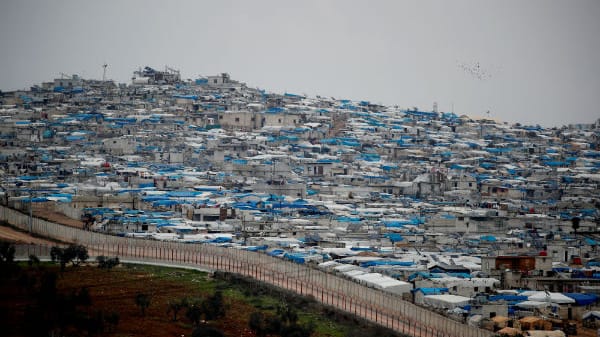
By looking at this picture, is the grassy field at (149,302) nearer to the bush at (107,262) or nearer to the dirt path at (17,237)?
the bush at (107,262)

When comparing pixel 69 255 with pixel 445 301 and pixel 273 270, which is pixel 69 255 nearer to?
pixel 273 270

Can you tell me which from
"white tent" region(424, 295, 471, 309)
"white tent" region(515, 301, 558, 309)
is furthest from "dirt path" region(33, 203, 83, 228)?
"white tent" region(515, 301, 558, 309)

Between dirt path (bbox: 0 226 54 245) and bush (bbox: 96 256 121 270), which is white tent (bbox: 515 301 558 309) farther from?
dirt path (bbox: 0 226 54 245)

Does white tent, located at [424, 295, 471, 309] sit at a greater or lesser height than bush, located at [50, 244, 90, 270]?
lesser

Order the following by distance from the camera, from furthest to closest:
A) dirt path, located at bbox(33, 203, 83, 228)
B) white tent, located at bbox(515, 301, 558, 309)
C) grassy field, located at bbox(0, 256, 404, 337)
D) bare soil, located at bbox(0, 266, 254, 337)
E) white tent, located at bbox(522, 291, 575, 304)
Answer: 1. dirt path, located at bbox(33, 203, 83, 228)
2. white tent, located at bbox(522, 291, 575, 304)
3. white tent, located at bbox(515, 301, 558, 309)
4. bare soil, located at bbox(0, 266, 254, 337)
5. grassy field, located at bbox(0, 256, 404, 337)

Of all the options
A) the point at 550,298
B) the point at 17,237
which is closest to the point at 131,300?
the point at 17,237

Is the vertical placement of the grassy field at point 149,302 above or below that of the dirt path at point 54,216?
below

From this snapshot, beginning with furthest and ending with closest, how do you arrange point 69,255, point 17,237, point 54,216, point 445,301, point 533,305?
point 54,216
point 17,237
point 69,255
point 533,305
point 445,301

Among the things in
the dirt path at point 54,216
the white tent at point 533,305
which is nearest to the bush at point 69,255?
the dirt path at point 54,216

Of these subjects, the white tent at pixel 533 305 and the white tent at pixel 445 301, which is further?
the white tent at pixel 533 305
